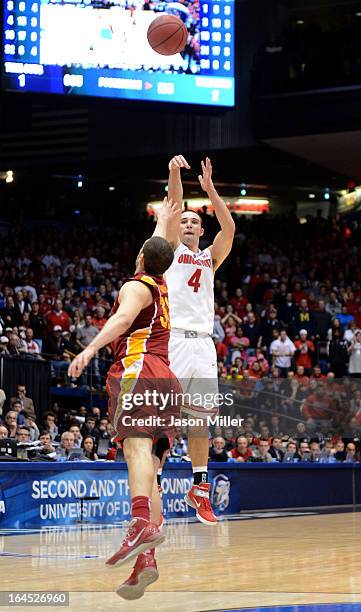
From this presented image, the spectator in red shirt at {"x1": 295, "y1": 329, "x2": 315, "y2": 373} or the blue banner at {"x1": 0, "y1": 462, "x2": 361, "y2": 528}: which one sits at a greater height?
the spectator in red shirt at {"x1": 295, "y1": 329, "x2": 315, "y2": 373}

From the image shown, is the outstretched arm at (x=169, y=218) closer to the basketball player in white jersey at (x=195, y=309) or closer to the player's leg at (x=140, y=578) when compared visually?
the basketball player in white jersey at (x=195, y=309)

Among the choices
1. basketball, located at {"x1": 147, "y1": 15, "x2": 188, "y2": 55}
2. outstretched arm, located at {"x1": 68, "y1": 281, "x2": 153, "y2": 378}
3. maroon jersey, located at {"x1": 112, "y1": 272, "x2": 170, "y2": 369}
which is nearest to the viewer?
outstretched arm, located at {"x1": 68, "y1": 281, "x2": 153, "y2": 378}

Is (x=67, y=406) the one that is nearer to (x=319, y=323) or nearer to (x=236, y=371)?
(x=236, y=371)

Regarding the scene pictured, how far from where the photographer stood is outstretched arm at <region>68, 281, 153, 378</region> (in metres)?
6.34

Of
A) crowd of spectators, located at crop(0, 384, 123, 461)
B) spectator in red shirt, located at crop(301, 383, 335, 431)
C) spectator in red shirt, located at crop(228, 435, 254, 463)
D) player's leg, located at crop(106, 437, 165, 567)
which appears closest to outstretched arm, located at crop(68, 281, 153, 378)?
player's leg, located at crop(106, 437, 165, 567)

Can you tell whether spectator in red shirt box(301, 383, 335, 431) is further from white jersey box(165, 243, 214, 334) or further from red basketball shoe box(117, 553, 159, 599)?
red basketball shoe box(117, 553, 159, 599)

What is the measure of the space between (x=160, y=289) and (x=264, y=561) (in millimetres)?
3533

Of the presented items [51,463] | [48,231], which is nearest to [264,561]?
[51,463]

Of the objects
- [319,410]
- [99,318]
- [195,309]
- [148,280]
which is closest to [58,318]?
Result: [99,318]

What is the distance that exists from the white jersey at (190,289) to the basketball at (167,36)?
4443 millimetres

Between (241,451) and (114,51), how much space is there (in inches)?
394

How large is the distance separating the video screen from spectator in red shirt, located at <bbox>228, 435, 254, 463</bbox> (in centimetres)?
890

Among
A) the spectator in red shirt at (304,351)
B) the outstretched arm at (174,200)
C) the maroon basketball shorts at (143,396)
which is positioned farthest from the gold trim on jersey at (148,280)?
the spectator in red shirt at (304,351)

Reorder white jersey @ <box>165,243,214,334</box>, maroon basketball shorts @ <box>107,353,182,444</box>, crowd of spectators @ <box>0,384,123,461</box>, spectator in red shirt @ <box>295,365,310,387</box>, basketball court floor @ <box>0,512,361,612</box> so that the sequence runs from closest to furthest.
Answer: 1. maroon basketball shorts @ <box>107,353,182,444</box>
2. basketball court floor @ <box>0,512,361,612</box>
3. white jersey @ <box>165,243,214,334</box>
4. crowd of spectators @ <box>0,384,123,461</box>
5. spectator in red shirt @ <box>295,365,310,387</box>
